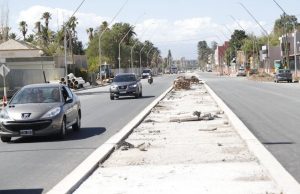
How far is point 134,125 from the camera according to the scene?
17.8m

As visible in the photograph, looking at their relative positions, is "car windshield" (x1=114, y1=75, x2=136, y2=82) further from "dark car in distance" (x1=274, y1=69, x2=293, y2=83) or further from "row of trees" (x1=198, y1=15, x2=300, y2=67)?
"row of trees" (x1=198, y1=15, x2=300, y2=67)

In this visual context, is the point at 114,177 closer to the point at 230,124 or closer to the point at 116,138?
the point at 116,138

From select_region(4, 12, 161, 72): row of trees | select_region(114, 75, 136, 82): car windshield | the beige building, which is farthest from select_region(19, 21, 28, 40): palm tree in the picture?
select_region(114, 75, 136, 82): car windshield

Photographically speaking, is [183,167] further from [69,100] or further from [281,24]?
[281,24]

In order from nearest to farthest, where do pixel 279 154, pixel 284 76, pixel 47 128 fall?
1. pixel 279 154
2. pixel 47 128
3. pixel 284 76

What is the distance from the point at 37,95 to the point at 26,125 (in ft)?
5.33

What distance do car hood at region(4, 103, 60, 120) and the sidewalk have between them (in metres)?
2.20

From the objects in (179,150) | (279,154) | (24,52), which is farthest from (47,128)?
(24,52)

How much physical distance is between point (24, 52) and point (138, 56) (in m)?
76.5

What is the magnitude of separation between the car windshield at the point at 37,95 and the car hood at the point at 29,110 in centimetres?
61

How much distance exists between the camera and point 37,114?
15633 millimetres

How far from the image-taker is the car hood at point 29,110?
51.2ft

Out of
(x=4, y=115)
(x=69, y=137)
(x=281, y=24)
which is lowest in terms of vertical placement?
(x=69, y=137)

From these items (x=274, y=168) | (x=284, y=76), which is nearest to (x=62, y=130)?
(x=274, y=168)
